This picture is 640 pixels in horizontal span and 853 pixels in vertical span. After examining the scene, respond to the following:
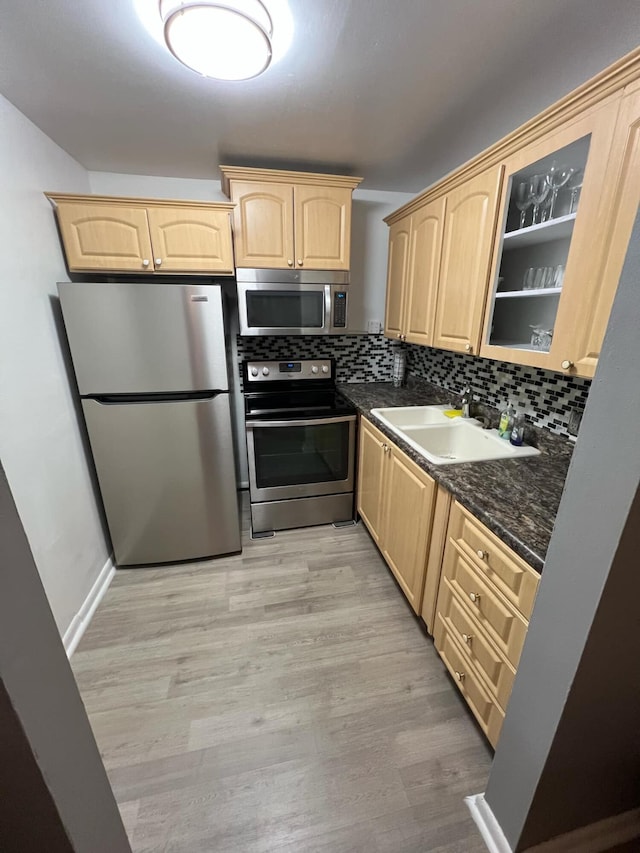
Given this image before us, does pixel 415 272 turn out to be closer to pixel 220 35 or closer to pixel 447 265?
pixel 447 265

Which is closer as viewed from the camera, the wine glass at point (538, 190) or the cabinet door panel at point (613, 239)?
the cabinet door panel at point (613, 239)

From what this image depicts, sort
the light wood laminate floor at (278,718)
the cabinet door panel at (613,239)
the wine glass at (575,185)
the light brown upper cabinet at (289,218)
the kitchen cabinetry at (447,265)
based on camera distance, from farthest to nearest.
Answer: the light brown upper cabinet at (289,218) < the kitchen cabinetry at (447,265) < the wine glass at (575,185) < the light wood laminate floor at (278,718) < the cabinet door panel at (613,239)

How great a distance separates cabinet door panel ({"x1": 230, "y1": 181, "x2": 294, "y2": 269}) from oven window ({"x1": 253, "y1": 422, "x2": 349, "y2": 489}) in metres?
0.99

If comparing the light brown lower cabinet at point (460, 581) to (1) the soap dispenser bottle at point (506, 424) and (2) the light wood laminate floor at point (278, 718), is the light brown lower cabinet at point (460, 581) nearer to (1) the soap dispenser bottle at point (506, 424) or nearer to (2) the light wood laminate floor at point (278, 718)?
(2) the light wood laminate floor at point (278, 718)

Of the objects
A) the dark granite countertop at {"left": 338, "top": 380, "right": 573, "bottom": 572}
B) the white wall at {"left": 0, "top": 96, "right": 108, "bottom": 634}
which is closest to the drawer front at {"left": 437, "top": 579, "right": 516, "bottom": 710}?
the dark granite countertop at {"left": 338, "top": 380, "right": 573, "bottom": 572}

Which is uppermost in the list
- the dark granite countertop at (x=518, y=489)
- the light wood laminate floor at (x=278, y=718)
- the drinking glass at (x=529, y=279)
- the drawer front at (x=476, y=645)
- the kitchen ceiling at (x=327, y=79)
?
the kitchen ceiling at (x=327, y=79)

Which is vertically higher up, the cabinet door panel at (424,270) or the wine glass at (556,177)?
the wine glass at (556,177)

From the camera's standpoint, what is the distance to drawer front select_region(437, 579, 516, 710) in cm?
104

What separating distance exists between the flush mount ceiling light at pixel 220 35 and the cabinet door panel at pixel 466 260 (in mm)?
957

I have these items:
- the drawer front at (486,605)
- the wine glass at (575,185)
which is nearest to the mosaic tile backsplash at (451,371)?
the wine glass at (575,185)

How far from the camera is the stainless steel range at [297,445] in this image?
211 cm

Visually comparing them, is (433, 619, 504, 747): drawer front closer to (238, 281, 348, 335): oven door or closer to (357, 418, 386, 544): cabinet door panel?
(357, 418, 386, 544): cabinet door panel

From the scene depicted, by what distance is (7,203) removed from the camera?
1.33 meters

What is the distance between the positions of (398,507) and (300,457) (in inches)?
30.7
